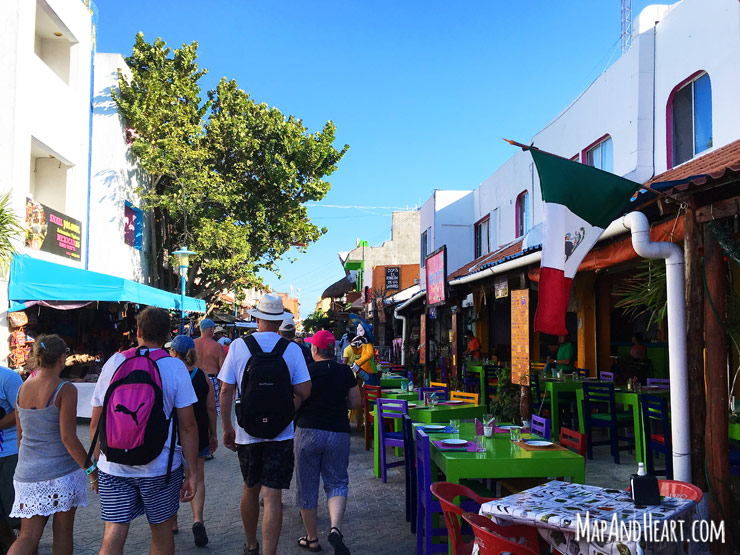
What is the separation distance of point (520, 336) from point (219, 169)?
1579 cm

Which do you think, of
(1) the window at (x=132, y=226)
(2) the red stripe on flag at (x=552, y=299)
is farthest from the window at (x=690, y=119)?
(1) the window at (x=132, y=226)

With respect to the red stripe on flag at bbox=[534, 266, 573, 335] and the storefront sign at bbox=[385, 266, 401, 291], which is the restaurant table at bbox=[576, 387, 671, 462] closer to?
the red stripe on flag at bbox=[534, 266, 573, 335]

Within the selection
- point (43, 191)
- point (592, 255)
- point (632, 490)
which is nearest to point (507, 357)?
point (592, 255)

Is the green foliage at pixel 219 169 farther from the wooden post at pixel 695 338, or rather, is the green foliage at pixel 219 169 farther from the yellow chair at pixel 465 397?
the wooden post at pixel 695 338

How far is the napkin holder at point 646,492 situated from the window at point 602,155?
9.41 m

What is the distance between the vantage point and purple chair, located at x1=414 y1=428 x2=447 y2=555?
4387 millimetres

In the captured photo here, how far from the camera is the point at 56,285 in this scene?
408 inches

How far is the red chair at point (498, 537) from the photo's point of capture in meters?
3.10

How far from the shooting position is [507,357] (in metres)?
18.7

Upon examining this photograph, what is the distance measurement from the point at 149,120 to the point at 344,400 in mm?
15831

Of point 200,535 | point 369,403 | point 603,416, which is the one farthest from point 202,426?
point 603,416

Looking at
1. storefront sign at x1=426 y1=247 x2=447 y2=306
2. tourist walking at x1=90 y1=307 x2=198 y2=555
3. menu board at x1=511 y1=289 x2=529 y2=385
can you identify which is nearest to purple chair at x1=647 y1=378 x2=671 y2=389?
menu board at x1=511 y1=289 x2=529 y2=385

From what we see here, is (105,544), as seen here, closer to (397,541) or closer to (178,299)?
(397,541)

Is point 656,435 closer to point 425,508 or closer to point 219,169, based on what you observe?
point 425,508
